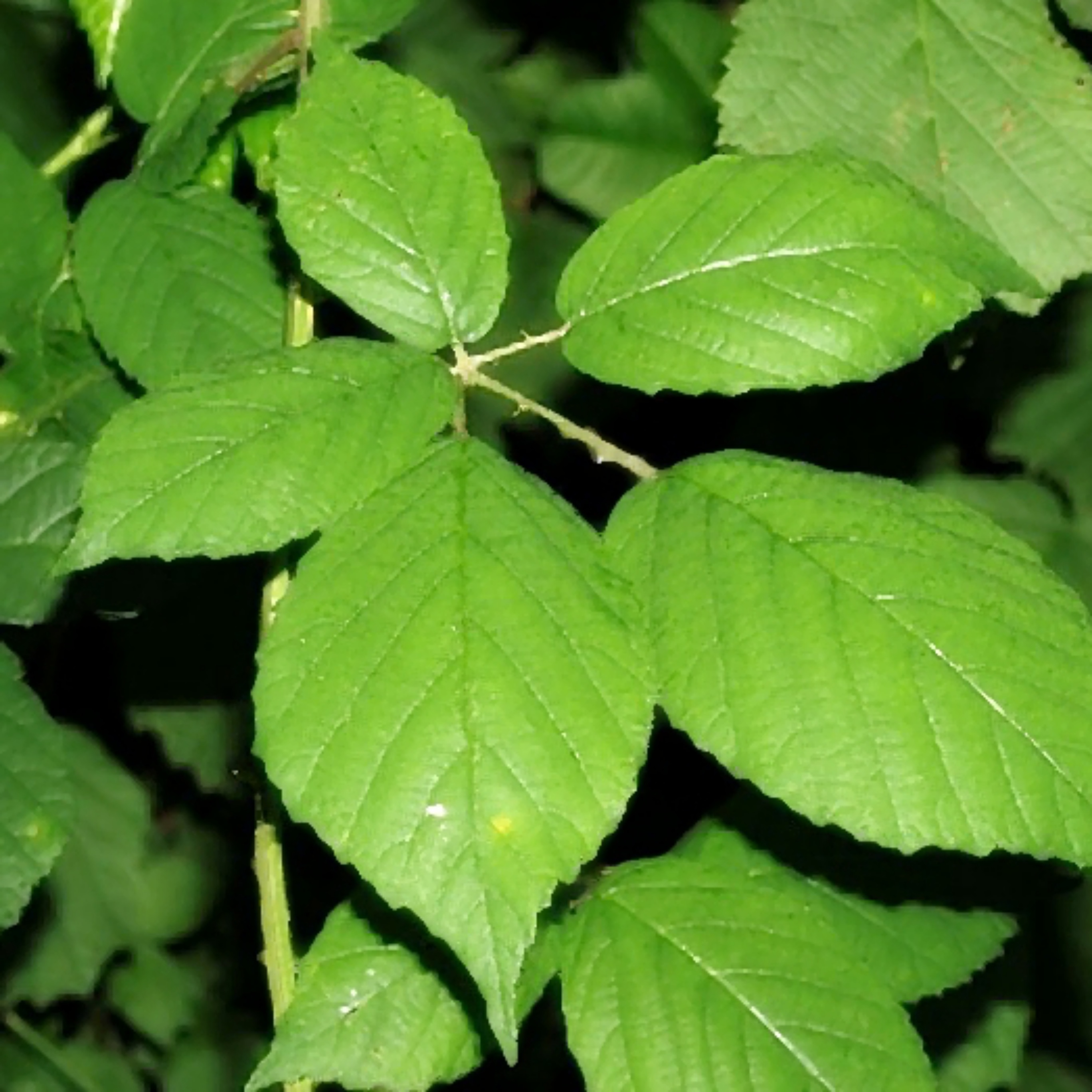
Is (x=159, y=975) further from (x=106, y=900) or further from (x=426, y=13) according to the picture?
(x=426, y=13)

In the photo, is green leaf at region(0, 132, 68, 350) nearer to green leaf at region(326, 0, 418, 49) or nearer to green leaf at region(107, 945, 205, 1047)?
green leaf at region(326, 0, 418, 49)

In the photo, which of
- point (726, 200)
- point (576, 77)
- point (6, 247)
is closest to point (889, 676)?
point (726, 200)

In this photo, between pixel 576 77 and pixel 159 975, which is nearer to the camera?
pixel 576 77

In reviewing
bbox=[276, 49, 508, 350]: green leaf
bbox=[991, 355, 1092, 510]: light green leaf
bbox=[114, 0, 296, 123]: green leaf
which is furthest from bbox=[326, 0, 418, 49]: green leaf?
bbox=[991, 355, 1092, 510]: light green leaf

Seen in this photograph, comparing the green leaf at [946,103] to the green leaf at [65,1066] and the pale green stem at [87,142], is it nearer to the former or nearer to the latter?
the pale green stem at [87,142]

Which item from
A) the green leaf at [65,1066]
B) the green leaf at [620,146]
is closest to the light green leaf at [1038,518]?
the green leaf at [620,146]

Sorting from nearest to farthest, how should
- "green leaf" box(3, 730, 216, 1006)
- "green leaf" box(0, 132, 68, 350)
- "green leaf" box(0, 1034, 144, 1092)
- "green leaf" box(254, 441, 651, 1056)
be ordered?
"green leaf" box(254, 441, 651, 1056)
"green leaf" box(0, 132, 68, 350)
"green leaf" box(3, 730, 216, 1006)
"green leaf" box(0, 1034, 144, 1092)
